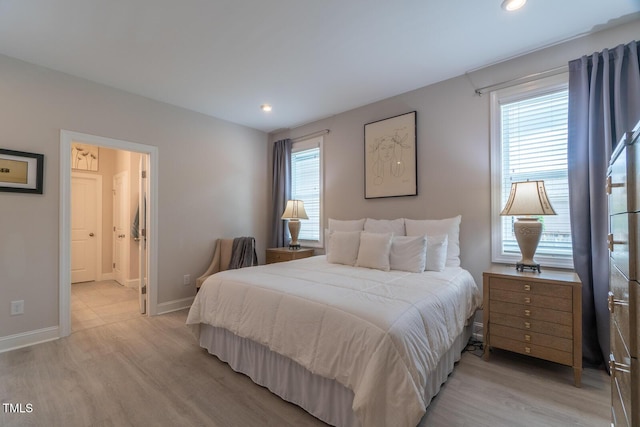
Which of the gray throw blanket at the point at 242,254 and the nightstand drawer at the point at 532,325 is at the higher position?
the gray throw blanket at the point at 242,254

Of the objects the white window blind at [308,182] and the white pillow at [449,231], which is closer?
the white pillow at [449,231]

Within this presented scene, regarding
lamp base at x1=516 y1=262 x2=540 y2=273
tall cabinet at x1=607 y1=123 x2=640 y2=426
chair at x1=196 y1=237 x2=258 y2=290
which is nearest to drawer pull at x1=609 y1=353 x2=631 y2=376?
tall cabinet at x1=607 y1=123 x2=640 y2=426

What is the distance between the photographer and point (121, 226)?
530 centimetres

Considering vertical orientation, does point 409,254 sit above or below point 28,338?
above

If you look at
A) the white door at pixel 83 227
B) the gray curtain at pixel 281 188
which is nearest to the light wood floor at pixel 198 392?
the gray curtain at pixel 281 188

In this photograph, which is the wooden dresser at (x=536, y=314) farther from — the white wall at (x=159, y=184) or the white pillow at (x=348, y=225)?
the white wall at (x=159, y=184)

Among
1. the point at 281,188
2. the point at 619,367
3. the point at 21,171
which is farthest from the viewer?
the point at 281,188

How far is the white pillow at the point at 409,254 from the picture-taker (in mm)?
2557

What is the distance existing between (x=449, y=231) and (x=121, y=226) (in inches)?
222

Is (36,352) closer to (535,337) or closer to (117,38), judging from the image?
(117,38)

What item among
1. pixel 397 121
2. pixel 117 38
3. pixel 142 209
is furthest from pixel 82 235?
pixel 397 121

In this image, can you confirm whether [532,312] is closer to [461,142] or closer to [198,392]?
[461,142]

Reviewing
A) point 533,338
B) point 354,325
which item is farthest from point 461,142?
point 354,325

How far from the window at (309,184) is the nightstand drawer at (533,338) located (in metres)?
2.53
